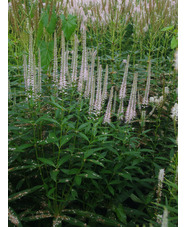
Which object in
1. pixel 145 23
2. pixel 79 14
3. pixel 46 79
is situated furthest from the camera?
pixel 79 14

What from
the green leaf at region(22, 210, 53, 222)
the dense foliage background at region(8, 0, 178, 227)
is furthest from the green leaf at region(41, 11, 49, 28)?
the green leaf at region(22, 210, 53, 222)

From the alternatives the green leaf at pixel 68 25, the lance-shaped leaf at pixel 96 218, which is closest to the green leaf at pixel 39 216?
the lance-shaped leaf at pixel 96 218

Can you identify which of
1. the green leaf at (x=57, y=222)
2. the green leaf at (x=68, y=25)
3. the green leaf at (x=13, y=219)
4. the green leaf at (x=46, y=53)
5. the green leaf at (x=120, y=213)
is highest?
the green leaf at (x=68, y=25)

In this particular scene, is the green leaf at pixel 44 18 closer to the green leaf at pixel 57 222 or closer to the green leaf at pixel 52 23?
the green leaf at pixel 52 23

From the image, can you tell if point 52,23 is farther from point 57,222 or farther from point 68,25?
point 57,222

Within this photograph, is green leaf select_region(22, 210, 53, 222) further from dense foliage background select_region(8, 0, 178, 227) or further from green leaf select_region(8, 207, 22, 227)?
green leaf select_region(8, 207, 22, 227)

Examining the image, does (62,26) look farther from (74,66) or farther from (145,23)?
(145,23)

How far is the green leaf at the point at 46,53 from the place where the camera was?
2.14 metres

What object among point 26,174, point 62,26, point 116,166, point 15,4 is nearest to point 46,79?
point 62,26

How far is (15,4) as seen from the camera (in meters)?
2.07

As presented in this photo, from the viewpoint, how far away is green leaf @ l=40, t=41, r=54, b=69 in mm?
2143

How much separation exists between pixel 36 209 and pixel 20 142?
1.49 ft

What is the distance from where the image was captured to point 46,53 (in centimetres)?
216
